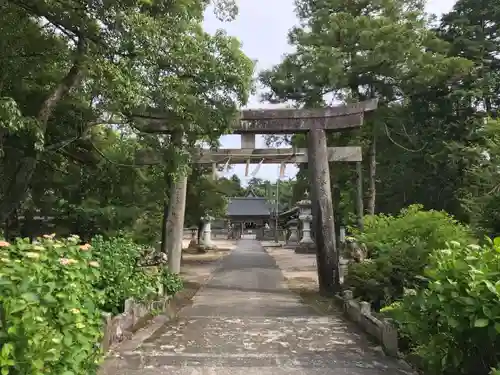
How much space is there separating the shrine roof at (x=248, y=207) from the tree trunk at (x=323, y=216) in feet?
156

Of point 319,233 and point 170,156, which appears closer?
point 170,156

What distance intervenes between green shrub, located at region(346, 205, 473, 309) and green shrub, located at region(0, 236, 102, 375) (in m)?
5.30

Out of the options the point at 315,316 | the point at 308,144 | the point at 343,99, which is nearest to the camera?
the point at 315,316

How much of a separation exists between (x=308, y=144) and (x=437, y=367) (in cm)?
866

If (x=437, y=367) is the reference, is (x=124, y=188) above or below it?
above

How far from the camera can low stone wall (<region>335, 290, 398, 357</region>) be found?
19.0 ft

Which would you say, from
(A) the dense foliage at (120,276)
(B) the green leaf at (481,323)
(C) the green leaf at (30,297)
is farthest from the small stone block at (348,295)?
(C) the green leaf at (30,297)

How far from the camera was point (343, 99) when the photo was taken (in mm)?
19188

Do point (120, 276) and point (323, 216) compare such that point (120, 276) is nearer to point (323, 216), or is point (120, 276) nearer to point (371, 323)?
point (371, 323)

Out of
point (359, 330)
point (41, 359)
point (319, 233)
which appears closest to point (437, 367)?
point (41, 359)

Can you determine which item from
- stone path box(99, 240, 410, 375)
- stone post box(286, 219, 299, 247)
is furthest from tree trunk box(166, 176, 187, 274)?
stone post box(286, 219, 299, 247)

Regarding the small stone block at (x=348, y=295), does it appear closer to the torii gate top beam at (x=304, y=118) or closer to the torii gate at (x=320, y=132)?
the torii gate at (x=320, y=132)

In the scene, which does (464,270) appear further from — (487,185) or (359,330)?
(487,185)

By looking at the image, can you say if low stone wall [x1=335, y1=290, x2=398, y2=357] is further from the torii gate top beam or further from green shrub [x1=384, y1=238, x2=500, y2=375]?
the torii gate top beam
